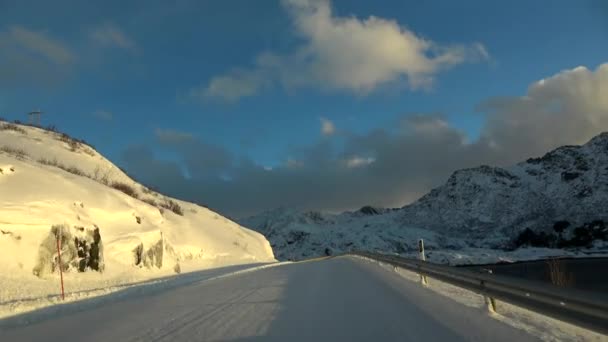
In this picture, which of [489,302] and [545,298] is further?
[489,302]

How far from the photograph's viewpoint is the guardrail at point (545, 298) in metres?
6.14

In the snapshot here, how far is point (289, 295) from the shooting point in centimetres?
1428

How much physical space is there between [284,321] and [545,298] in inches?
165

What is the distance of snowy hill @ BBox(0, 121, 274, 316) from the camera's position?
18922mm

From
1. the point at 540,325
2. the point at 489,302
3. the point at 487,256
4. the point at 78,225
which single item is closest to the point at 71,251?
the point at 78,225

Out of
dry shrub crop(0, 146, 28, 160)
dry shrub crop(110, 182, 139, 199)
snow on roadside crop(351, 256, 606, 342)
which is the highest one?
dry shrub crop(0, 146, 28, 160)

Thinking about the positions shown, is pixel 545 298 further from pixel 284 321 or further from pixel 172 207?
pixel 172 207

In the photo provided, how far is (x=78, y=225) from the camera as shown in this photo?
22.3 metres

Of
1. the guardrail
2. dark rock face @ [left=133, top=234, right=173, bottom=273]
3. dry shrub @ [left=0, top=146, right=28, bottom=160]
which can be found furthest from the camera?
dry shrub @ [left=0, top=146, right=28, bottom=160]

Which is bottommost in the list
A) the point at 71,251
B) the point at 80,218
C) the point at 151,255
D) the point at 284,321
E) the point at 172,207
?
the point at 284,321

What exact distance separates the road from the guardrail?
461mm

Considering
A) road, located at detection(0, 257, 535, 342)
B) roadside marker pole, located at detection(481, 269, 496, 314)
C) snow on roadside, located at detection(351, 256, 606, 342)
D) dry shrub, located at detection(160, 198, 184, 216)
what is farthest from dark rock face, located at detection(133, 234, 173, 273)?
roadside marker pole, located at detection(481, 269, 496, 314)

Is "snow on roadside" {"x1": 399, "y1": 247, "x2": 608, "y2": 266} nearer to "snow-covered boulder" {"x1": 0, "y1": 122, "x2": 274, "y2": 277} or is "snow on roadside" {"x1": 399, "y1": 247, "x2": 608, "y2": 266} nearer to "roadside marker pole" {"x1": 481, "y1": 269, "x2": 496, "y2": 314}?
"snow-covered boulder" {"x1": 0, "y1": 122, "x2": 274, "y2": 277}

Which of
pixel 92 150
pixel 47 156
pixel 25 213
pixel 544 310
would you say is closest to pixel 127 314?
pixel 544 310
